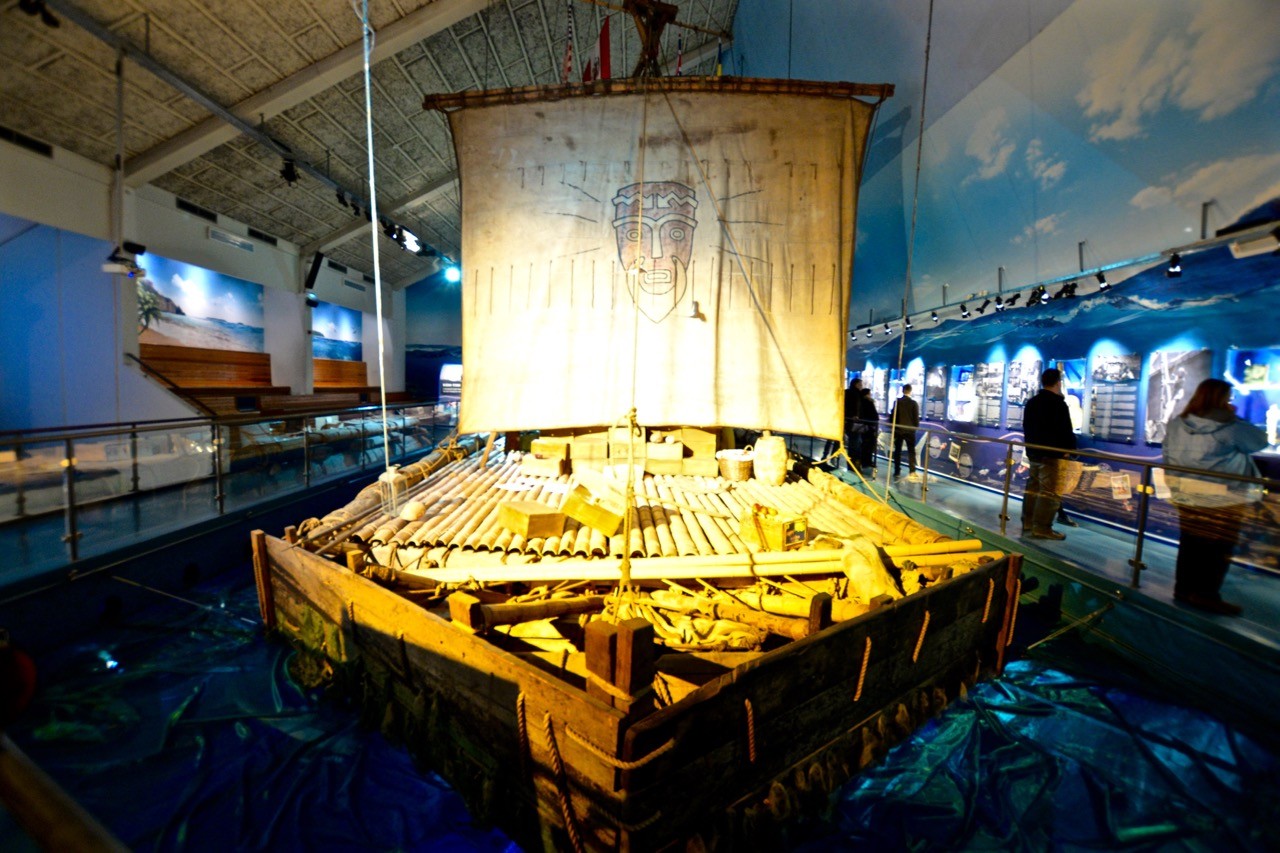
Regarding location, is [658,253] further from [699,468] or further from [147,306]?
[147,306]

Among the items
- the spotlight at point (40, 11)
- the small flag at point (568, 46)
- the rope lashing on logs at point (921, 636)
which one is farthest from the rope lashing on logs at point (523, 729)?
the spotlight at point (40, 11)

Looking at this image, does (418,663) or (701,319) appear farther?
(701,319)

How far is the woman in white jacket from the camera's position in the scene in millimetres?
3584

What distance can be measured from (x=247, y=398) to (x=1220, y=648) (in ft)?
52.8

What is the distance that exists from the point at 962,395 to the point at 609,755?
11.1m

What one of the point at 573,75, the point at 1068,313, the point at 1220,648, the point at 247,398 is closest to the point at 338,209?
the point at 247,398

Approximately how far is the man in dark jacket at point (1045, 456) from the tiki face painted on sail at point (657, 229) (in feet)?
13.0

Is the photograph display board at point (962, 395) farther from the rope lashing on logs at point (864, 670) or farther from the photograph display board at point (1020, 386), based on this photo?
the rope lashing on logs at point (864, 670)

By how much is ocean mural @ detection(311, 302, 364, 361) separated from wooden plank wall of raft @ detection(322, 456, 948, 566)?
42.5 ft

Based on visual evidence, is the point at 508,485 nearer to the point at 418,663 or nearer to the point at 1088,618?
the point at 418,663

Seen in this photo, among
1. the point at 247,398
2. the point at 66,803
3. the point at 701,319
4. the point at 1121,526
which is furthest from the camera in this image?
the point at 247,398

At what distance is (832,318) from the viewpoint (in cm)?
535

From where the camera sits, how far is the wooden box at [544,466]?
5.95 m

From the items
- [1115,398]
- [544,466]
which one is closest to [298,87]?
[544,466]
